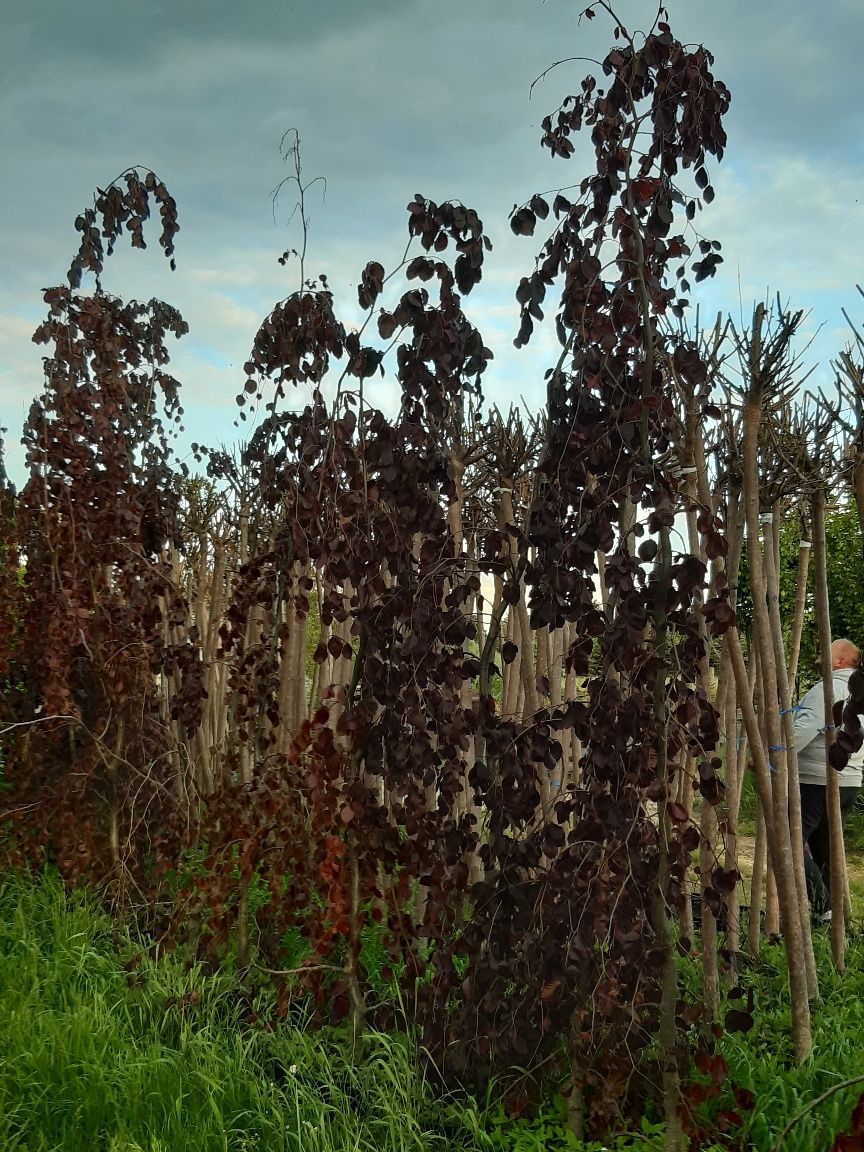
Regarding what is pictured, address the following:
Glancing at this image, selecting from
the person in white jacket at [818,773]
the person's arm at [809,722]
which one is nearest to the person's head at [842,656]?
the person in white jacket at [818,773]

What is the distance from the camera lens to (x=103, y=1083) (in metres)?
2.51

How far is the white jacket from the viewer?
173 inches

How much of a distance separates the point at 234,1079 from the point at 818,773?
3.09 meters

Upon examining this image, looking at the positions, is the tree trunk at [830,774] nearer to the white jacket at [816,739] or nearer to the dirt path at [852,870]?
the white jacket at [816,739]

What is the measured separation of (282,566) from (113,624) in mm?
1177

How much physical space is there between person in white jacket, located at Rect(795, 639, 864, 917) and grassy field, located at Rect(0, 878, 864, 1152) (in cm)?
135

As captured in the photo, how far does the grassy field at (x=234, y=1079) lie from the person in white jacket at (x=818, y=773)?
4.44 feet

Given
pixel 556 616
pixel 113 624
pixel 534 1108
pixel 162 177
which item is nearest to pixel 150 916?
pixel 113 624

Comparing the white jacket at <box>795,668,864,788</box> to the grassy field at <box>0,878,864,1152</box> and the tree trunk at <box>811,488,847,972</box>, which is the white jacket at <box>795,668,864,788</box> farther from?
the grassy field at <box>0,878,864,1152</box>

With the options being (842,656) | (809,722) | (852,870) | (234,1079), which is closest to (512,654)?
(234,1079)

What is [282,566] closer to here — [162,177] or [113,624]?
[113,624]

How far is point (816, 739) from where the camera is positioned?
4605 mm

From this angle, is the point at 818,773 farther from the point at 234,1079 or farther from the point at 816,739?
the point at 234,1079

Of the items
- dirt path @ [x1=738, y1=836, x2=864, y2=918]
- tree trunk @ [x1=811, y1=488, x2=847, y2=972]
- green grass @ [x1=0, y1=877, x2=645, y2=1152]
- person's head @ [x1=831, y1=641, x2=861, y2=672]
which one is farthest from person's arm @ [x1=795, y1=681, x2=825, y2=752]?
green grass @ [x1=0, y1=877, x2=645, y2=1152]
